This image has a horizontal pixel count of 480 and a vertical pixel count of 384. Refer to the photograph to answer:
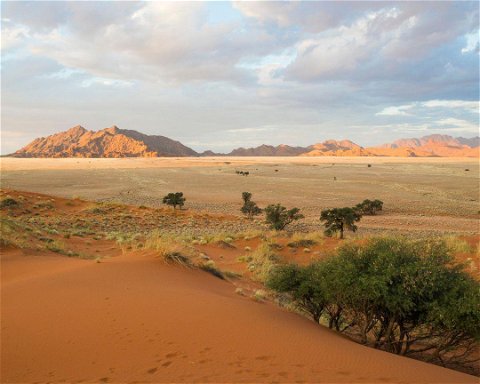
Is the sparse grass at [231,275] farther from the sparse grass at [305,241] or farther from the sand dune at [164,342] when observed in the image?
the sparse grass at [305,241]

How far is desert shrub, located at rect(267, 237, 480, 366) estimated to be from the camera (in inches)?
293

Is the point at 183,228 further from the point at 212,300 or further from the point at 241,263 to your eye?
the point at 212,300

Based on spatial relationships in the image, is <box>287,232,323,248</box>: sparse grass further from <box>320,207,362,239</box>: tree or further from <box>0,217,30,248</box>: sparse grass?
<box>0,217,30,248</box>: sparse grass

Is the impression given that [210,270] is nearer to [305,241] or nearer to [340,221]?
[305,241]

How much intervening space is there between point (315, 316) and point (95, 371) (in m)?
5.68

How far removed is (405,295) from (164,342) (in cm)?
454

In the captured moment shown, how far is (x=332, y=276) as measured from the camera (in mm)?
8562

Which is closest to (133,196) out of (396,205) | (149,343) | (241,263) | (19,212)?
(19,212)

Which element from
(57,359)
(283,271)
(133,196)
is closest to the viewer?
(57,359)

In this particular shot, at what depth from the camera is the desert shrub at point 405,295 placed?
293 inches

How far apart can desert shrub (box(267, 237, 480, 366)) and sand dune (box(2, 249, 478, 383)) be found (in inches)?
47.9

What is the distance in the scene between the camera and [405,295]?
7.63 metres

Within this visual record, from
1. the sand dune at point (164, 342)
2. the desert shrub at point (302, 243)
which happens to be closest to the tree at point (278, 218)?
the desert shrub at point (302, 243)

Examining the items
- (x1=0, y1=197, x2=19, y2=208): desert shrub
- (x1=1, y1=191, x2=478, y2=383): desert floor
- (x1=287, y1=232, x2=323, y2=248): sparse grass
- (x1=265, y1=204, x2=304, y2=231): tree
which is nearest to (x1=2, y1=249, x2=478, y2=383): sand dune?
(x1=1, y1=191, x2=478, y2=383): desert floor
